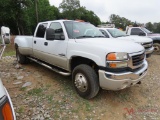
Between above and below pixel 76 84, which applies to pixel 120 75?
above

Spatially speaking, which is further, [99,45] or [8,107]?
[99,45]

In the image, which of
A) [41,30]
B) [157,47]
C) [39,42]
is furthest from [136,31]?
[39,42]

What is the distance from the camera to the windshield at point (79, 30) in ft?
13.4

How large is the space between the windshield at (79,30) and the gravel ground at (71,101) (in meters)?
1.43

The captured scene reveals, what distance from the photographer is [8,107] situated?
54.7 inches

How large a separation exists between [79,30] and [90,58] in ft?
3.92

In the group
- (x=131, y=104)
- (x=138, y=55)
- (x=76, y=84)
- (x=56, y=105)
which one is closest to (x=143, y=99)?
(x=131, y=104)

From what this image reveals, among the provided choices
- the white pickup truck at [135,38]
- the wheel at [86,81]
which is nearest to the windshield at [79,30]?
the wheel at [86,81]

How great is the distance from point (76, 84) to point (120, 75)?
1.13m

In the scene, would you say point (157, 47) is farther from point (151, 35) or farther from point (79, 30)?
point (79, 30)

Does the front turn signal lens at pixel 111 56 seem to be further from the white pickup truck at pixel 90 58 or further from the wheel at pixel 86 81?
the wheel at pixel 86 81

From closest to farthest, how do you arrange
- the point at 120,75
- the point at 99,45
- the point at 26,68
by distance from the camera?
the point at 120,75 < the point at 99,45 < the point at 26,68

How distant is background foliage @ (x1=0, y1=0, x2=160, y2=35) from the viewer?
16445 mm

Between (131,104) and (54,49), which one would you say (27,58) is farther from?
(131,104)
